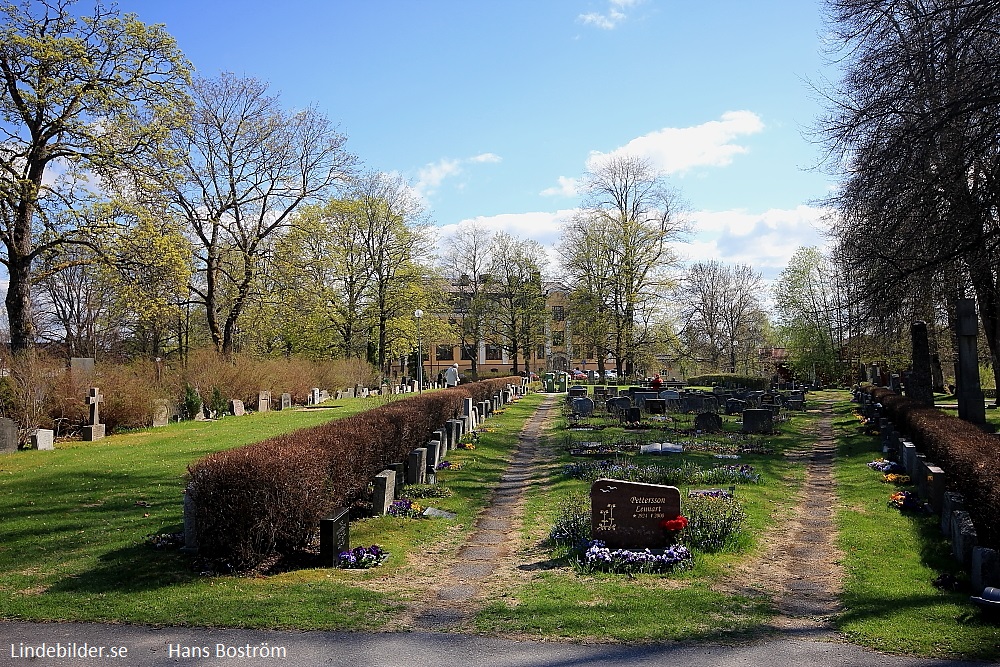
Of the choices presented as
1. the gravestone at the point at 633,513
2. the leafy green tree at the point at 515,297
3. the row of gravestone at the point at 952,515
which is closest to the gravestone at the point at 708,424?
the row of gravestone at the point at 952,515

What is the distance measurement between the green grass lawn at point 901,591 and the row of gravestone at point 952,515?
178mm

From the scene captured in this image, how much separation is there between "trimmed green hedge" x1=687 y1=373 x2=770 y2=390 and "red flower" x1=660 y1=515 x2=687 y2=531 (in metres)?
35.2

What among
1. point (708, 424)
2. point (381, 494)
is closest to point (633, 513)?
point (381, 494)

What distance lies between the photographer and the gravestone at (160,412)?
2253cm

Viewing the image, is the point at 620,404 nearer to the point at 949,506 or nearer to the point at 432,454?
the point at 432,454

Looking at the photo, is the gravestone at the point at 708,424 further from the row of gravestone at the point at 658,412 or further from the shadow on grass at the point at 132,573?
the shadow on grass at the point at 132,573

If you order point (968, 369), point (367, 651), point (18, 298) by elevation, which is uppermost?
point (18, 298)

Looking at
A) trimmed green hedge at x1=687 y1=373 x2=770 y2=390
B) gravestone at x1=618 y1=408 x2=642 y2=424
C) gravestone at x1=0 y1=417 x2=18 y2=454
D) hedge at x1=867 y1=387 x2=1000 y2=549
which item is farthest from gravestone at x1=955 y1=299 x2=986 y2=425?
trimmed green hedge at x1=687 y1=373 x2=770 y2=390

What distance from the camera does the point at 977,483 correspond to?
784 centimetres

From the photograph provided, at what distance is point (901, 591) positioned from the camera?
713 centimetres

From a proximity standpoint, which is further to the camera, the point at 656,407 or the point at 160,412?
the point at 656,407

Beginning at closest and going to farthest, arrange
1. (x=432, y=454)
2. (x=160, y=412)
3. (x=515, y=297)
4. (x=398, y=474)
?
(x=398, y=474) → (x=432, y=454) → (x=160, y=412) → (x=515, y=297)

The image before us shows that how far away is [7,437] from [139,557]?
1095 centimetres

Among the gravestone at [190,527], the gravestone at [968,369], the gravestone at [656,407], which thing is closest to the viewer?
the gravestone at [190,527]
